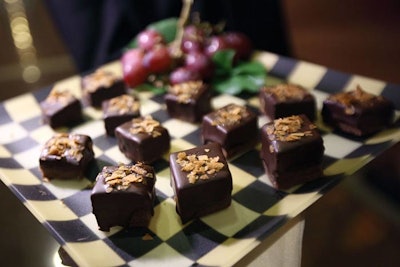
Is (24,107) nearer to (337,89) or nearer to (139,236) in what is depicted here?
(139,236)

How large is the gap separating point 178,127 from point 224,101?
0.22 metres

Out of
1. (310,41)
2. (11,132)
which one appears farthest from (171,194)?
(310,41)

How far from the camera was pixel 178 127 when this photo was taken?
1.47m

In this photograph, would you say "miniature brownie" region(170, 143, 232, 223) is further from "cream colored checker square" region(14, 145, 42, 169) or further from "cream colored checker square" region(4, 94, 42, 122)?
"cream colored checker square" region(4, 94, 42, 122)

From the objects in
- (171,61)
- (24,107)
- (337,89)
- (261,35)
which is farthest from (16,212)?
(261,35)

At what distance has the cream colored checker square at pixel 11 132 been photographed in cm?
A: 145

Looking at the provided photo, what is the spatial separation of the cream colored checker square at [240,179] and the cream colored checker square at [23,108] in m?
0.76

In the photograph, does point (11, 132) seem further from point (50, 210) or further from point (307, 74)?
point (307, 74)

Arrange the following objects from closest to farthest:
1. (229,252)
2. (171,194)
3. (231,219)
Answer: (229,252) → (231,219) → (171,194)

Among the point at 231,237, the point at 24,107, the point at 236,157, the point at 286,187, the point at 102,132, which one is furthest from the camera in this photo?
the point at 24,107

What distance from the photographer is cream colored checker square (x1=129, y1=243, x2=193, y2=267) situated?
966mm

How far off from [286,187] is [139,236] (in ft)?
1.28

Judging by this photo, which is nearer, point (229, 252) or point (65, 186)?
point (229, 252)

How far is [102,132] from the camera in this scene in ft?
4.83
